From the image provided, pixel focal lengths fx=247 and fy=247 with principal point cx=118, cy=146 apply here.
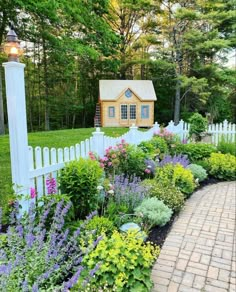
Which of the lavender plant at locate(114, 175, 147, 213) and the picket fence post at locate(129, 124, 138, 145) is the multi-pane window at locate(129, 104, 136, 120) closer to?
the picket fence post at locate(129, 124, 138, 145)

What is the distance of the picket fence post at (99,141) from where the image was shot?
165 inches

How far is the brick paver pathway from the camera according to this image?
2.35 m

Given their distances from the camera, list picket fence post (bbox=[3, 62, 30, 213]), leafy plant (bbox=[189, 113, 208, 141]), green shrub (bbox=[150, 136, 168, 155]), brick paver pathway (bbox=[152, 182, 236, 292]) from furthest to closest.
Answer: leafy plant (bbox=[189, 113, 208, 141]) → green shrub (bbox=[150, 136, 168, 155]) → picket fence post (bbox=[3, 62, 30, 213]) → brick paver pathway (bbox=[152, 182, 236, 292])

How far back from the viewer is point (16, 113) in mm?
2486

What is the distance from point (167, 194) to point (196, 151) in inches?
124

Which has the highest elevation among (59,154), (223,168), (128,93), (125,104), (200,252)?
(128,93)

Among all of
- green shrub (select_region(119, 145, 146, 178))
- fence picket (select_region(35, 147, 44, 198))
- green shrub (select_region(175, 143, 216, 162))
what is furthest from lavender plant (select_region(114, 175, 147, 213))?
green shrub (select_region(175, 143, 216, 162))

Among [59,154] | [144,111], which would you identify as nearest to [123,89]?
[144,111]

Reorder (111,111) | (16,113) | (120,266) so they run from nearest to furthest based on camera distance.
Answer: (120,266), (16,113), (111,111)

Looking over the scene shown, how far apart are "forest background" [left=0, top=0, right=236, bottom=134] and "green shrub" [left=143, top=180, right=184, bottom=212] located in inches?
329

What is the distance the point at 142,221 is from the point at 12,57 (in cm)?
243

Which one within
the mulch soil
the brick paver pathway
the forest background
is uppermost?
the forest background

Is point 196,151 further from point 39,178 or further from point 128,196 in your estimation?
point 39,178

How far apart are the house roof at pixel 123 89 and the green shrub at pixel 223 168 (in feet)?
39.0
